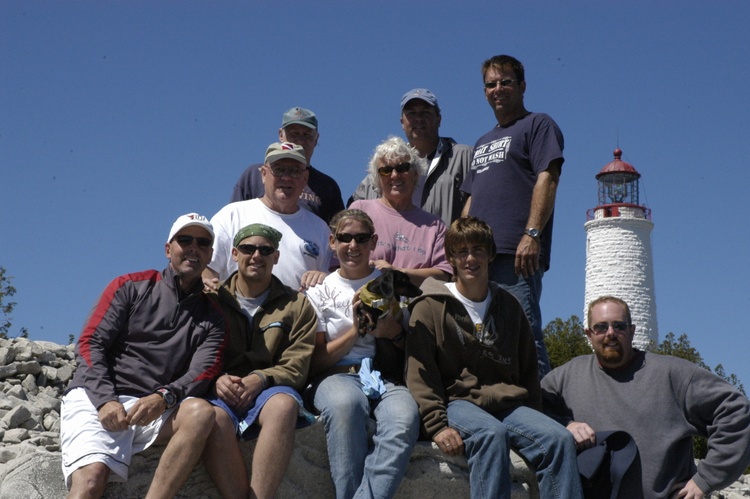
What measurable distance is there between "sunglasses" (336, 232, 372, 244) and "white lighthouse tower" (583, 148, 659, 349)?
114 feet

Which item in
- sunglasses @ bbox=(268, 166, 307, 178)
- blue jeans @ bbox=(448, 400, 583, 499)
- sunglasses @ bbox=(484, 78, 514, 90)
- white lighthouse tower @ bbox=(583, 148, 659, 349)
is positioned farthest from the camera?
white lighthouse tower @ bbox=(583, 148, 659, 349)

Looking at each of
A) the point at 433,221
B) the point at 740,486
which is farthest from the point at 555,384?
the point at 740,486

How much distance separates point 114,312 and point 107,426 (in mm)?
677

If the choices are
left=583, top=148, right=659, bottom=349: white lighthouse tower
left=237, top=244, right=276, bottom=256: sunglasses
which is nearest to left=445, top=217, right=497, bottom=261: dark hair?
left=237, top=244, right=276, bottom=256: sunglasses

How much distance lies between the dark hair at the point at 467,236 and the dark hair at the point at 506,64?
1767 millimetres

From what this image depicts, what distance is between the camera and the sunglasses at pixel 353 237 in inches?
226

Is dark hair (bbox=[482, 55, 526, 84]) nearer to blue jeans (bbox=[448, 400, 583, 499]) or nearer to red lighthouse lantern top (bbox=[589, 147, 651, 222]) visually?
blue jeans (bbox=[448, 400, 583, 499])

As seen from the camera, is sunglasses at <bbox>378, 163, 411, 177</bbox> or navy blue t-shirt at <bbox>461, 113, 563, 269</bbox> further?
navy blue t-shirt at <bbox>461, 113, 563, 269</bbox>

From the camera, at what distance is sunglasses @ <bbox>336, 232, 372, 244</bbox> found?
5.74 m

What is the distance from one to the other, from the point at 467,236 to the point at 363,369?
3.53 feet

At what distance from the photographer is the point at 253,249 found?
5.54 meters

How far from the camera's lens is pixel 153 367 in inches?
201

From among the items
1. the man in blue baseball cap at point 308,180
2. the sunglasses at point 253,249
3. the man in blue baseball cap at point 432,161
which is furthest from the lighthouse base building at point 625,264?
the sunglasses at point 253,249

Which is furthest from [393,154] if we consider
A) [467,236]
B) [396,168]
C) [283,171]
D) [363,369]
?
[363,369]
